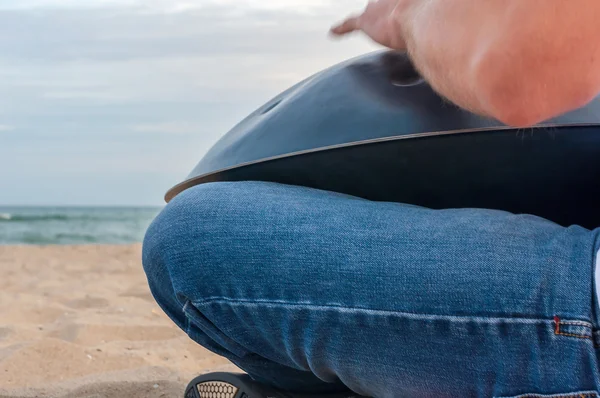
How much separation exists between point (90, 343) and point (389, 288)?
1.43 metres

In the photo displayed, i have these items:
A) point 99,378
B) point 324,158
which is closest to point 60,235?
point 99,378

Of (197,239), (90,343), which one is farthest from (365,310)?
(90,343)

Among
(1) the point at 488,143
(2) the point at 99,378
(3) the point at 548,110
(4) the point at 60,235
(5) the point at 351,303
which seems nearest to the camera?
(3) the point at 548,110

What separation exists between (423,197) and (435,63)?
0.94 feet

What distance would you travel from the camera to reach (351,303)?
27.3 inches

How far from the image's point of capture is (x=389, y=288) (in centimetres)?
68

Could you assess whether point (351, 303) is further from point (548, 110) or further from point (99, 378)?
point (99, 378)

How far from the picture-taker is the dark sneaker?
38.8 inches

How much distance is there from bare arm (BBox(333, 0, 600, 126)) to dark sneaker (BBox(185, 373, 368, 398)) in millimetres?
516

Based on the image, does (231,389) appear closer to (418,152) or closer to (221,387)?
(221,387)

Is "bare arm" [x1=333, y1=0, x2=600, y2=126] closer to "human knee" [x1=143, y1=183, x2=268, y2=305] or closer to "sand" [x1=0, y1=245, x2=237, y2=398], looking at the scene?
"human knee" [x1=143, y1=183, x2=268, y2=305]

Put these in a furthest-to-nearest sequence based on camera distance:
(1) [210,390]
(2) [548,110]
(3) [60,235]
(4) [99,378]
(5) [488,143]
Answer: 1. (3) [60,235]
2. (4) [99,378]
3. (1) [210,390]
4. (5) [488,143]
5. (2) [548,110]

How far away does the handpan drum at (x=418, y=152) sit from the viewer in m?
0.83

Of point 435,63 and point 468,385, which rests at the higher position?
point 435,63
